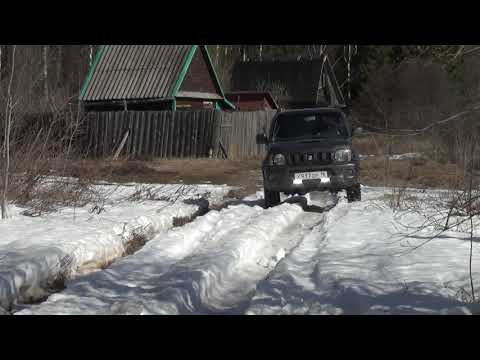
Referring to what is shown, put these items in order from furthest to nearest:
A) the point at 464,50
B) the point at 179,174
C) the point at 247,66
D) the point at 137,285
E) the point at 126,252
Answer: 1. the point at 247,66
2. the point at 179,174
3. the point at 126,252
4. the point at 137,285
5. the point at 464,50

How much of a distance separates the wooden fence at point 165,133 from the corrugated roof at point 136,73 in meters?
2.23

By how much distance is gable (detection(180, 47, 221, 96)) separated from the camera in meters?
28.9

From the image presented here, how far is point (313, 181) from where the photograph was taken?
36.8 feet

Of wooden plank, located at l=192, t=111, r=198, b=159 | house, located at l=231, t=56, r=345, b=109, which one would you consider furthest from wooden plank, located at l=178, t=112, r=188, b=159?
house, located at l=231, t=56, r=345, b=109

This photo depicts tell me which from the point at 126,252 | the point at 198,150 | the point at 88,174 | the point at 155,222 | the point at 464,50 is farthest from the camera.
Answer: the point at 198,150

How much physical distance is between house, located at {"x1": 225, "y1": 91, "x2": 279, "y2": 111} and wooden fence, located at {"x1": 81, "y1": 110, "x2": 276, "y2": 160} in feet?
54.8

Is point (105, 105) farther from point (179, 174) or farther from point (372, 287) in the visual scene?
point (372, 287)

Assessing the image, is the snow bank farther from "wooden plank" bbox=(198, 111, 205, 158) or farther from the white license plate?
"wooden plank" bbox=(198, 111, 205, 158)

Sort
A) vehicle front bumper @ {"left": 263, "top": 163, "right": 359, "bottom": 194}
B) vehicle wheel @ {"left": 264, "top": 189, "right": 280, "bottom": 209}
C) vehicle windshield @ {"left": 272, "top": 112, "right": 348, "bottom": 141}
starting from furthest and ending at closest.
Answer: vehicle windshield @ {"left": 272, "top": 112, "right": 348, "bottom": 141} → vehicle wheel @ {"left": 264, "top": 189, "right": 280, "bottom": 209} → vehicle front bumper @ {"left": 263, "top": 163, "right": 359, "bottom": 194}

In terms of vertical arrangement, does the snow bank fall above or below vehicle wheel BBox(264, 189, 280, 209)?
below

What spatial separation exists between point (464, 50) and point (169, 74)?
23106 millimetres

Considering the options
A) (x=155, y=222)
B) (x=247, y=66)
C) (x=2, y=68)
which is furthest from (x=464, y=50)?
(x=247, y=66)

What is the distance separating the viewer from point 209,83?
30328 millimetres

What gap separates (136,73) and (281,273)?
23240 millimetres
